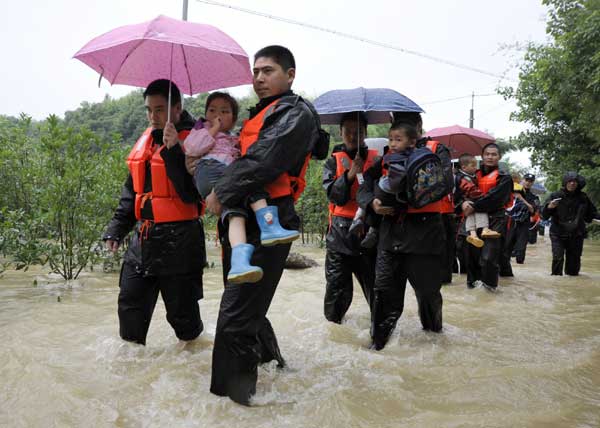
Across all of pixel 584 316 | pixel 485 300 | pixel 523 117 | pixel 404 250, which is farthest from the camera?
pixel 523 117

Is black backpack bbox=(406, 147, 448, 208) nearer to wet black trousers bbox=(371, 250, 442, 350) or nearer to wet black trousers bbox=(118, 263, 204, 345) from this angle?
wet black trousers bbox=(371, 250, 442, 350)

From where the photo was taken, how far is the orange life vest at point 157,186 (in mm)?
3412

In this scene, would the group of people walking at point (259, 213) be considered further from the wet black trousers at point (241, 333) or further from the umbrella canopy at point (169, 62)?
the umbrella canopy at point (169, 62)

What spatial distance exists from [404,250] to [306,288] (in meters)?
3.46

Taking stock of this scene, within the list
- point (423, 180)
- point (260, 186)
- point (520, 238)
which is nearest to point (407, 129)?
point (423, 180)

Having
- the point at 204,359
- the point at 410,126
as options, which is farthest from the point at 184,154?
the point at 410,126

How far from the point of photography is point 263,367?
11.3 feet

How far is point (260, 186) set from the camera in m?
2.67

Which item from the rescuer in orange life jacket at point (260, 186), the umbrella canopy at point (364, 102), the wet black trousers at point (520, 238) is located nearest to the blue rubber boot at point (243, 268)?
the rescuer in orange life jacket at point (260, 186)

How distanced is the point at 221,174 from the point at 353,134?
210 centimetres

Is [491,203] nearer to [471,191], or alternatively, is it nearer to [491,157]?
[471,191]

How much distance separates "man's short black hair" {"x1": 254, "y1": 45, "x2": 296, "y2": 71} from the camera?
300cm

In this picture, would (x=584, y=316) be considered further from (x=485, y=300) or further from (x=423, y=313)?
(x=423, y=313)

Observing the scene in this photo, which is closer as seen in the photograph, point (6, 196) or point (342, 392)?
point (342, 392)
